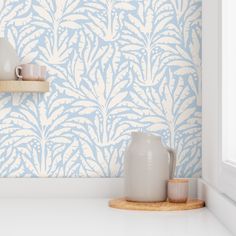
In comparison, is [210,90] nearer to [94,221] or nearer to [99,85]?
[99,85]

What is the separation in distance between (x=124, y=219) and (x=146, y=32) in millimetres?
771

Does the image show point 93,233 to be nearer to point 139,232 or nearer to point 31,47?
point 139,232

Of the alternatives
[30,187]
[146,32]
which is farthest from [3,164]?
[146,32]

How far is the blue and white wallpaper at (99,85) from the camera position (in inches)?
77.6

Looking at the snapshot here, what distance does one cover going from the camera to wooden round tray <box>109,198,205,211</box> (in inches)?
64.6

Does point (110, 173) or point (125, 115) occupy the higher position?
point (125, 115)

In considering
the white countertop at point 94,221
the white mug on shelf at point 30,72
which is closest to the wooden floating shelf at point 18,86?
the white mug on shelf at point 30,72

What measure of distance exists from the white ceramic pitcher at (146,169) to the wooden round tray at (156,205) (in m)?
0.03

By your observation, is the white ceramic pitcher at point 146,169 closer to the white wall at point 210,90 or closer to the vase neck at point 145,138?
the vase neck at point 145,138

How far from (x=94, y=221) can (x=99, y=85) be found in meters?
0.64

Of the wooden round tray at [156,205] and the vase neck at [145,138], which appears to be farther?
the vase neck at [145,138]

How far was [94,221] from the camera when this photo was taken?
1472 mm

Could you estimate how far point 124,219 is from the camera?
4.93 feet

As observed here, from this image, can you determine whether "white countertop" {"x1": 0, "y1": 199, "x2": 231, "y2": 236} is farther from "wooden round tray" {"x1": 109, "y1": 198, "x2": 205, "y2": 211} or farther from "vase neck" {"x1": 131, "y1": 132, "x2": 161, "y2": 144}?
"vase neck" {"x1": 131, "y1": 132, "x2": 161, "y2": 144}
